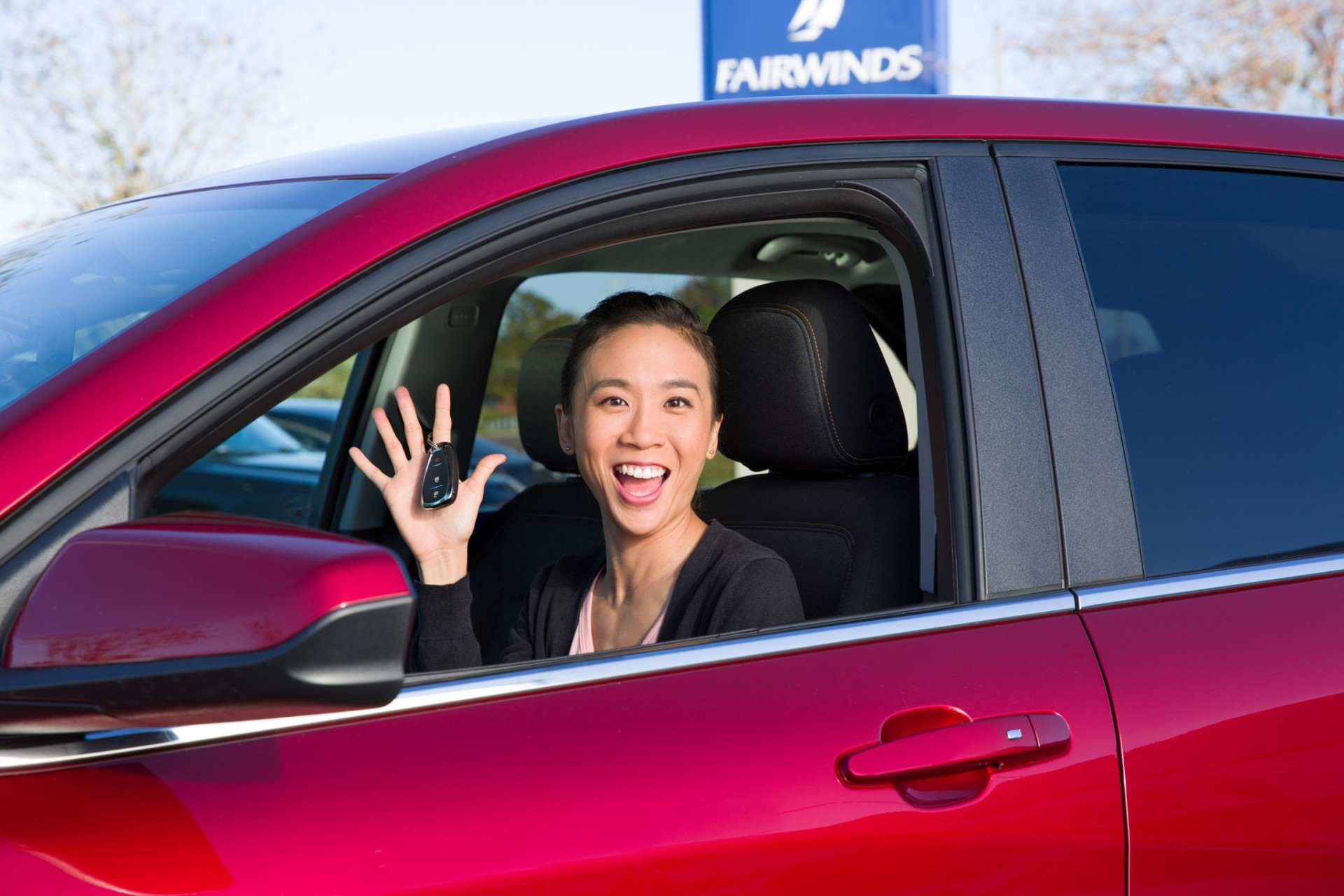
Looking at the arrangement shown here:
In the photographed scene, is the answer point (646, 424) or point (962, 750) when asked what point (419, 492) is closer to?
point (646, 424)

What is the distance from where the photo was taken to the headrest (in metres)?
2.53

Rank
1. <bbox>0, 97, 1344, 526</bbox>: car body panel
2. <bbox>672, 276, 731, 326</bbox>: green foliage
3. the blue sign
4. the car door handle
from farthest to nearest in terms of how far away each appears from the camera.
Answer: the blue sign < <bbox>672, 276, 731, 326</bbox>: green foliage < the car door handle < <bbox>0, 97, 1344, 526</bbox>: car body panel

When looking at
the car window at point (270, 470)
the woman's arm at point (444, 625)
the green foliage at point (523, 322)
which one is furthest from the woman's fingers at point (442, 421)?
the car window at point (270, 470)

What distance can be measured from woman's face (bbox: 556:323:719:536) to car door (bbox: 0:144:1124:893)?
501 mm

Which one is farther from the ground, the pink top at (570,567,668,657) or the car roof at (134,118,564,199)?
the car roof at (134,118,564,199)

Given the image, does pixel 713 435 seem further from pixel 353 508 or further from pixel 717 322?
pixel 353 508

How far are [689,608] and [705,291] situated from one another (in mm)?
1689

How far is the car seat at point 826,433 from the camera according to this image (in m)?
1.67

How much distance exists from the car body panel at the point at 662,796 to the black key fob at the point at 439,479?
436 millimetres

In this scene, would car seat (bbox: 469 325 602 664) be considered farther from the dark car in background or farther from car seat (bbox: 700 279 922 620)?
car seat (bbox: 700 279 922 620)

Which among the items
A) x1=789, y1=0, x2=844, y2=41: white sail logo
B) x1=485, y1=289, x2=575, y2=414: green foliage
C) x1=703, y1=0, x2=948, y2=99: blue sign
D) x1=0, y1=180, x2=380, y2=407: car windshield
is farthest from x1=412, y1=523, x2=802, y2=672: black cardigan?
x1=789, y1=0, x2=844, y2=41: white sail logo

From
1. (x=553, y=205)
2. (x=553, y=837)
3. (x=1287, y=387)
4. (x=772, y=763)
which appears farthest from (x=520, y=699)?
(x=1287, y=387)

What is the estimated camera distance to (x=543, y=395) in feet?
8.40

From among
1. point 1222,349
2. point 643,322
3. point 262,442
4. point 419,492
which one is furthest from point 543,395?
point 262,442
